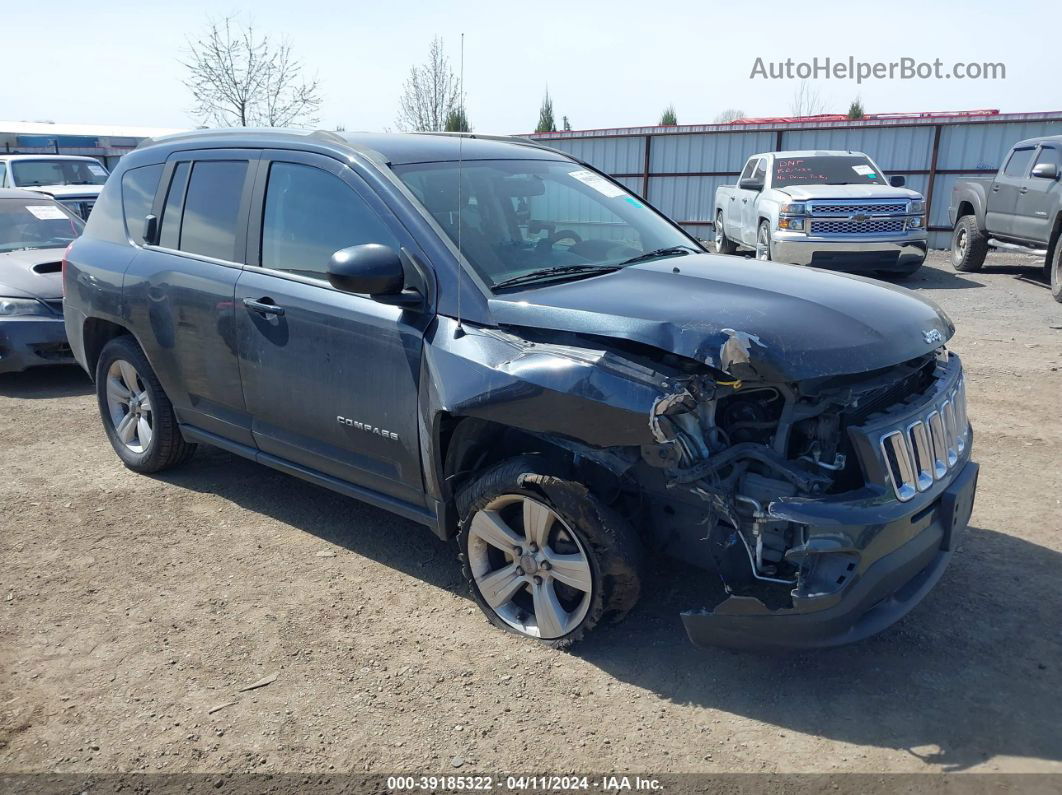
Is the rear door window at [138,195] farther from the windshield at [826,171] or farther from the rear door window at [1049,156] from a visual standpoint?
the rear door window at [1049,156]

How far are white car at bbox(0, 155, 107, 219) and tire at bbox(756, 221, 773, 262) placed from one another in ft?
32.4

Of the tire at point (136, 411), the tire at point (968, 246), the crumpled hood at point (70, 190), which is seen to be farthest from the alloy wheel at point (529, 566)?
the tire at point (968, 246)

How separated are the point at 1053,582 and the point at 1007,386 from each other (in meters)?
3.55

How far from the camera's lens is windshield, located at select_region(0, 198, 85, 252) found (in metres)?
8.63

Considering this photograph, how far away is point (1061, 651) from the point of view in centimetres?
332

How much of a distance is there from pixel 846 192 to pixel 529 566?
34.3 feet

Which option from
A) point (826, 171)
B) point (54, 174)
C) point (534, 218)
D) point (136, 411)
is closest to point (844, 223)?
point (826, 171)

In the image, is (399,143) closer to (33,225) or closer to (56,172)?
(33,225)

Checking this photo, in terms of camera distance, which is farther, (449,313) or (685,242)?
(685,242)

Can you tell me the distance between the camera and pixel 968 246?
13758 mm

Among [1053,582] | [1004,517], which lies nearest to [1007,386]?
[1004,517]

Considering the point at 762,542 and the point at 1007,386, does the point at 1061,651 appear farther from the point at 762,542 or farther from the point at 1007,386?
the point at 1007,386

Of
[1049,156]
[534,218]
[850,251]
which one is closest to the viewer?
[534,218]

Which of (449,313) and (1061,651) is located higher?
(449,313)
